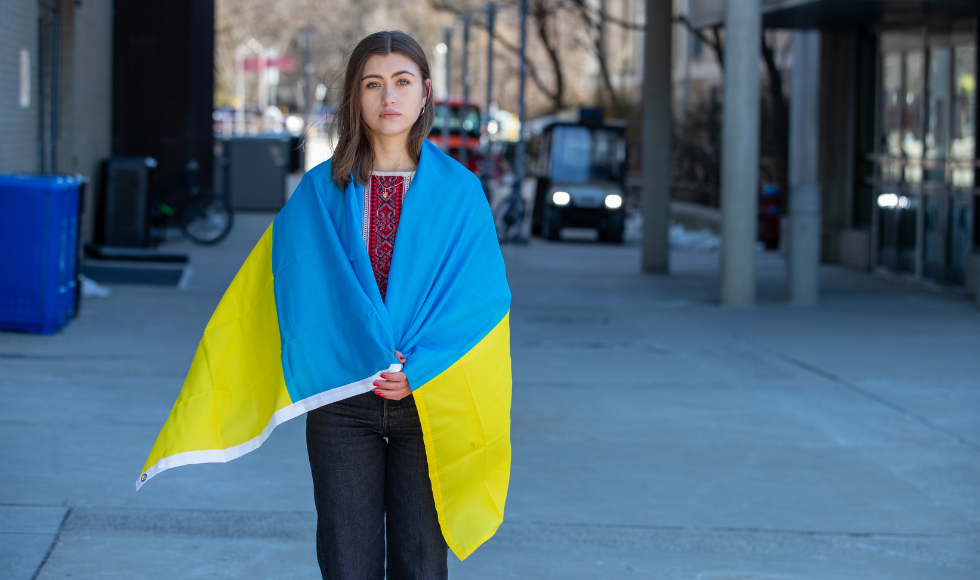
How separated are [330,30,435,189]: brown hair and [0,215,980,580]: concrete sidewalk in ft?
6.26

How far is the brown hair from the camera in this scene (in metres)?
2.96

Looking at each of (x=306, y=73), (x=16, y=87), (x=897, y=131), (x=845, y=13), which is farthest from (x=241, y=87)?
(x=16, y=87)

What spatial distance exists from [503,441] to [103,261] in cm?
1076

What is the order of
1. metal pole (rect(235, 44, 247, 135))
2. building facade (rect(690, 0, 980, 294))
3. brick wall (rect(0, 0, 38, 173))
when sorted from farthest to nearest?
metal pole (rect(235, 44, 247, 135)) → building facade (rect(690, 0, 980, 294)) → brick wall (rect(0, 0, 38, 173))

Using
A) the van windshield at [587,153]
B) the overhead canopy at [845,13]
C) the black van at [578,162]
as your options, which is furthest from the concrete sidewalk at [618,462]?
the van windshield at [587,153]

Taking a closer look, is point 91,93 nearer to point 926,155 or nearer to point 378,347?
point 926,155

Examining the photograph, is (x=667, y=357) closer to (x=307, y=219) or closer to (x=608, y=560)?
(x=608, y=560)

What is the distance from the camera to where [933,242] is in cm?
1461

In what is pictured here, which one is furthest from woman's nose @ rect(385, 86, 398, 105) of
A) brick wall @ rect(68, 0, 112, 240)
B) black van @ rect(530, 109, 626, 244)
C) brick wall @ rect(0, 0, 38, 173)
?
black van @ rect(530, 109, 626, 244)

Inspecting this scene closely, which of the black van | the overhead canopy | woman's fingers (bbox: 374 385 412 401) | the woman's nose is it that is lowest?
woman's fingers (bbox: 374 385 412 401)

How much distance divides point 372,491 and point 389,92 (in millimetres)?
974

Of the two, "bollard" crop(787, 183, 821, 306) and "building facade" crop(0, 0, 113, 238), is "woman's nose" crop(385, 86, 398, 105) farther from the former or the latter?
"bollard" crop(787, 183, 821, 306)

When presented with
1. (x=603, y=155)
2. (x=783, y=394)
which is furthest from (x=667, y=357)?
(x=603, y=155)

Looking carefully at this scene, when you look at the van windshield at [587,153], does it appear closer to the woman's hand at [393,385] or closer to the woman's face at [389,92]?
the woman's face at [389,92]
